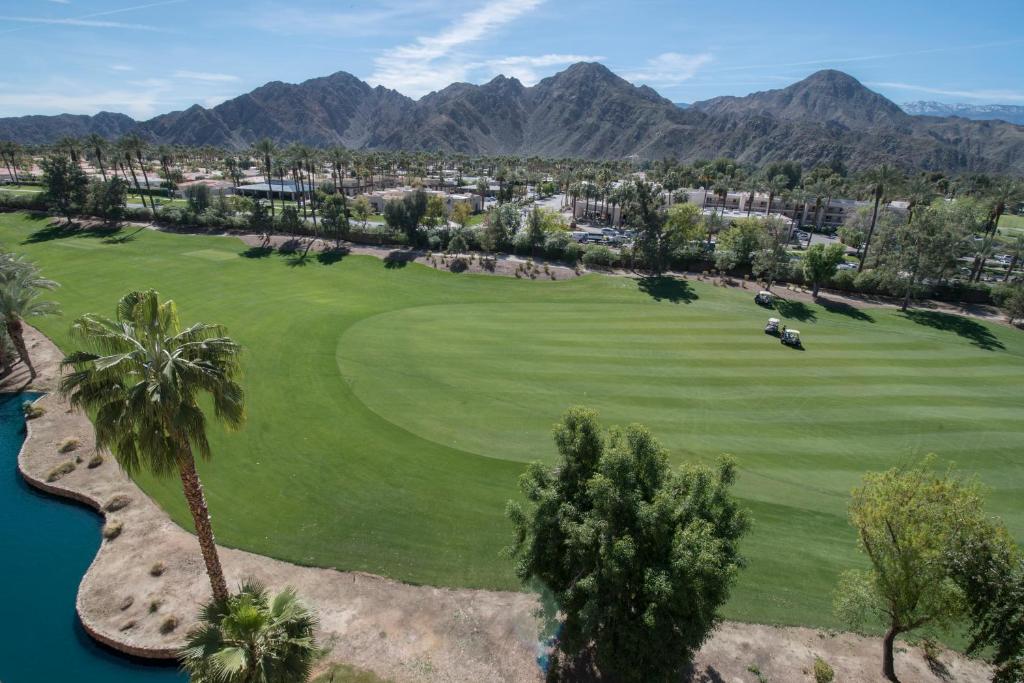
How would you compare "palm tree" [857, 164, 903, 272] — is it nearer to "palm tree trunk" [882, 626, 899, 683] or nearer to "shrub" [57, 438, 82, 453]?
"palm tree trunk" [882, 626, 899, 683]

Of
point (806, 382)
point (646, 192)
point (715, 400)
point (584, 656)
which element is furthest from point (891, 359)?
point (584, 656)

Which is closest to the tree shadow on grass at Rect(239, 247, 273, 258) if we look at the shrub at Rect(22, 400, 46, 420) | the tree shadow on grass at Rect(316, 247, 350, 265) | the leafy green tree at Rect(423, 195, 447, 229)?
the tree shadow on grass at Rect(316, 247, 350, 265)

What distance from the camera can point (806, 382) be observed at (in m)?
37.6

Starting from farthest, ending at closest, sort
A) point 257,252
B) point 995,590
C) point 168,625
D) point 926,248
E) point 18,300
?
point 257,252
point 926,248
point 18,300
point 168,625
point 995,590

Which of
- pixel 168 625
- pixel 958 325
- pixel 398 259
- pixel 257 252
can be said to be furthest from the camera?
pixel 257 252

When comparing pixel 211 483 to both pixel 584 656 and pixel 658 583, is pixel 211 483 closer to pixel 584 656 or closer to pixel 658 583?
pixel 584 656

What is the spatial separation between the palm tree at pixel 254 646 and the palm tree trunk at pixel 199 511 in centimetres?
174

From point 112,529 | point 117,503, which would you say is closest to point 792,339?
point 112,529

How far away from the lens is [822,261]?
5581 cm

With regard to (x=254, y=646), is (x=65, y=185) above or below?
above

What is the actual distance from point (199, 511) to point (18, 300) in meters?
34.0

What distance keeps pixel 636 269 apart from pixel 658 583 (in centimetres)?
5965

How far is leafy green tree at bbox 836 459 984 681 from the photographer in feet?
45.4

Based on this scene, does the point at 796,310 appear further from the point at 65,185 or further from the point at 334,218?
the point at 65,185
